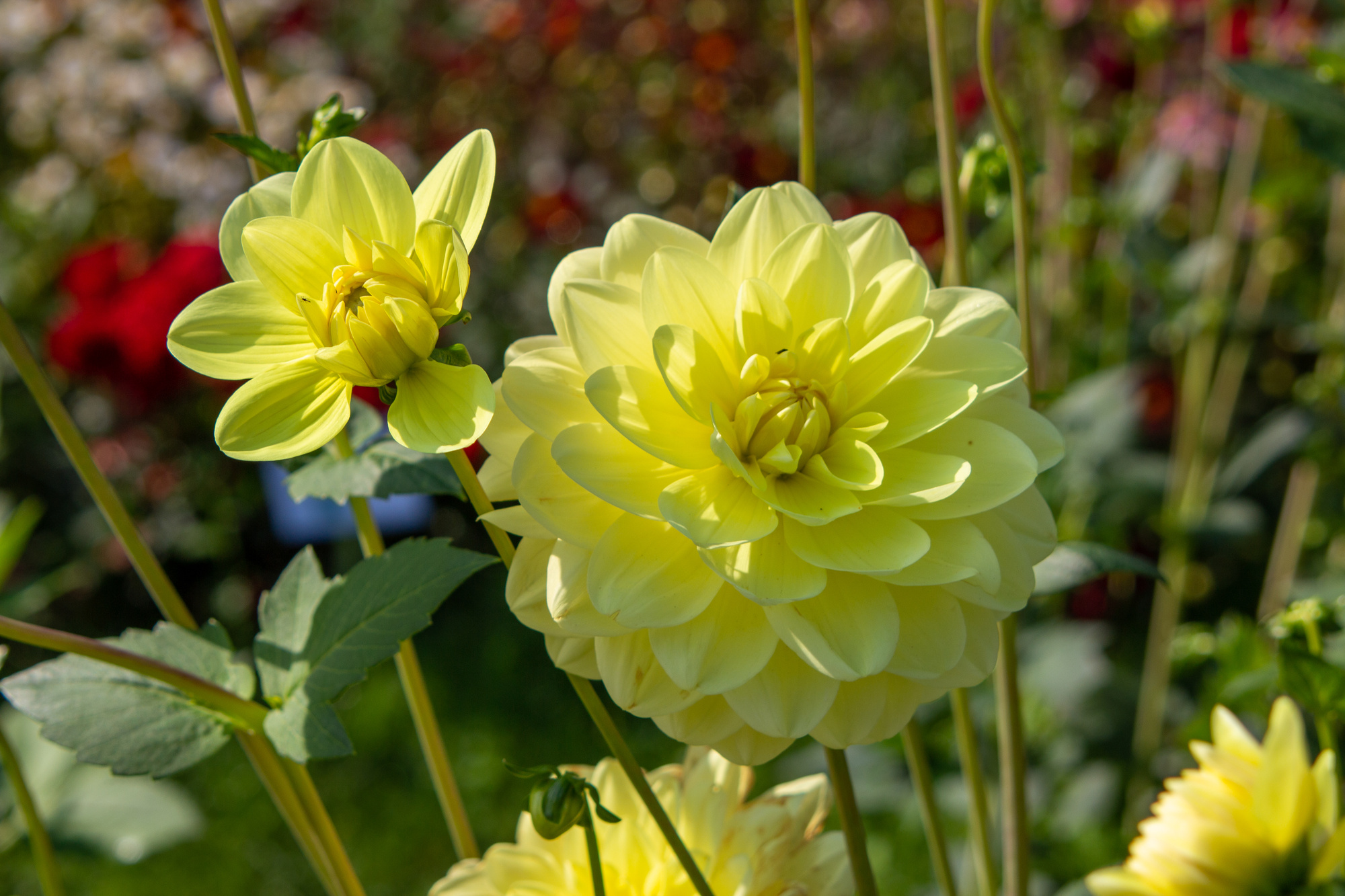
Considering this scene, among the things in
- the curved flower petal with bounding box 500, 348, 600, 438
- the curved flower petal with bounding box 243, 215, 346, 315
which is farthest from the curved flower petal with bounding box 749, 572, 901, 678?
the curved flower petal with bounding box 243, 215, 346, 315

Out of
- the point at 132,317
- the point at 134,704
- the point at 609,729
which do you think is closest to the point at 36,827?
the point at 134,704

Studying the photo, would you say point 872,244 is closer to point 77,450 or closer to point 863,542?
point 863,542

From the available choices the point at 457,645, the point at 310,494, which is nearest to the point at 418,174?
the point at 457,645

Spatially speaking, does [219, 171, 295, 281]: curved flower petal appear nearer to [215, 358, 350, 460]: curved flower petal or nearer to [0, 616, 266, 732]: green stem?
[215, 358, 350, 460]: curved flower petal

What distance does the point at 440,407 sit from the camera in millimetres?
355

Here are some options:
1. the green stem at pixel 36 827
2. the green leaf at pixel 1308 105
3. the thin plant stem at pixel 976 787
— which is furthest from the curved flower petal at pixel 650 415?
the green leaf at pixel 1308 105

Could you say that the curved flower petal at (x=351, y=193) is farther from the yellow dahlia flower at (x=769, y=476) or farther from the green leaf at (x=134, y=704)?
the green leaf at (x=134, y=704)

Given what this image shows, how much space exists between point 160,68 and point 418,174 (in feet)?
2.08

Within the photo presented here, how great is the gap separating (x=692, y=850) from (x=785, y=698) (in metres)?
0.15

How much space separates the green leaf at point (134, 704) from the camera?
441 mm

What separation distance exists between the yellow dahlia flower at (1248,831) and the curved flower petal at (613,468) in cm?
25

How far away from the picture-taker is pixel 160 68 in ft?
7.22

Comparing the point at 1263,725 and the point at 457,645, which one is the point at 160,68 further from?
the point at 1263,725

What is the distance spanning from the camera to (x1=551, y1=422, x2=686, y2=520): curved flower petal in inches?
13.9
